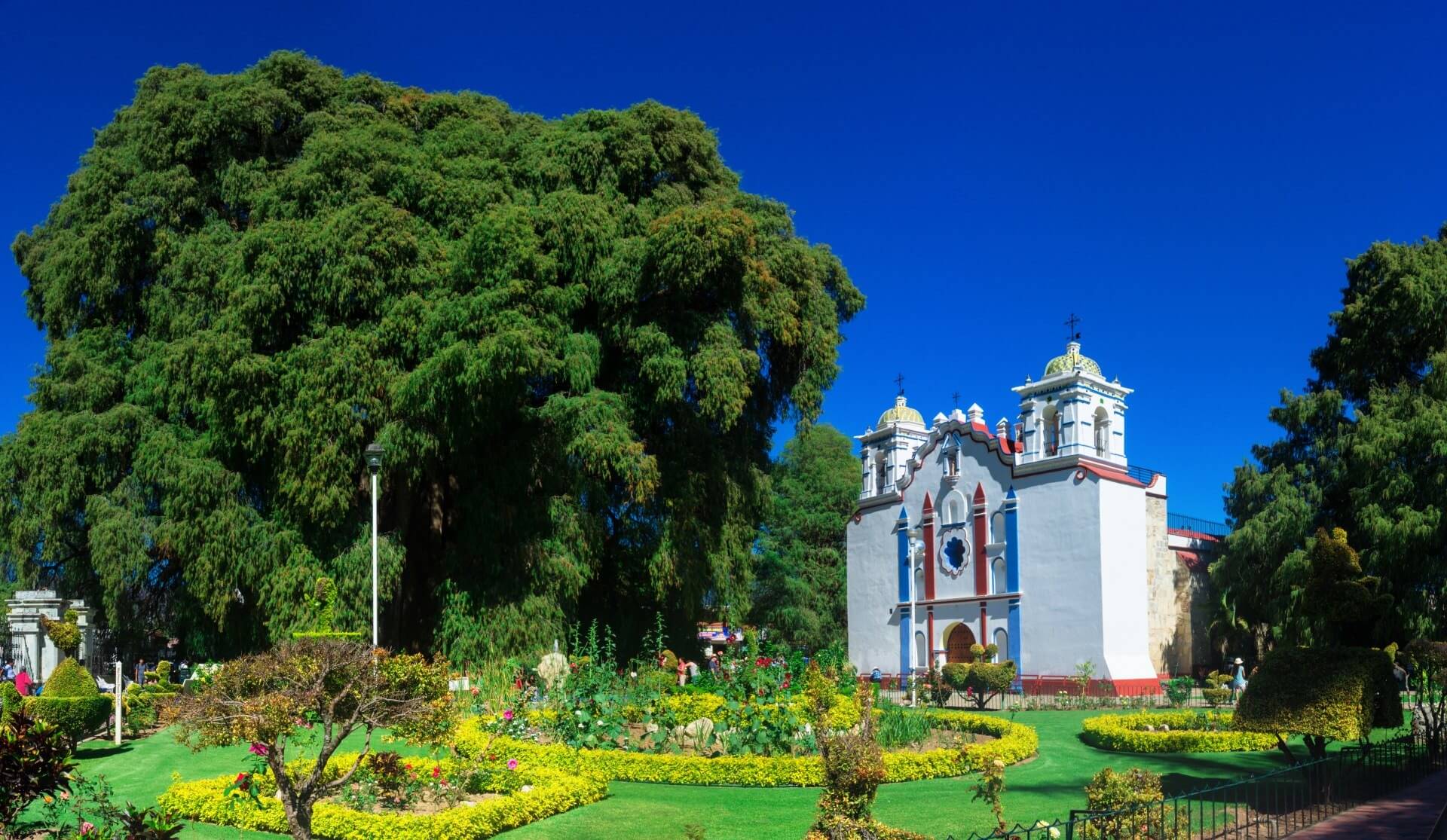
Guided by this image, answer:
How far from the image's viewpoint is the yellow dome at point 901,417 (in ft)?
127

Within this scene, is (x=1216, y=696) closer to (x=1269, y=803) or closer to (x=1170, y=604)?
(x=1170, y=604)

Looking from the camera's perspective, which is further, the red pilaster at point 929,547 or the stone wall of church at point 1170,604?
the red pilaster at point 929,547

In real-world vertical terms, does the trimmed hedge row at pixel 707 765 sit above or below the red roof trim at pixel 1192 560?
below

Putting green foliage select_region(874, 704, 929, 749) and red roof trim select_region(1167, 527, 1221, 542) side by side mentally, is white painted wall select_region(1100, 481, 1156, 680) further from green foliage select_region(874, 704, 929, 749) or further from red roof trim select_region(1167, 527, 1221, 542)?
green foliage select_region(874, 704, 929, 749)

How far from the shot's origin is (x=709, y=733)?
14070 mm

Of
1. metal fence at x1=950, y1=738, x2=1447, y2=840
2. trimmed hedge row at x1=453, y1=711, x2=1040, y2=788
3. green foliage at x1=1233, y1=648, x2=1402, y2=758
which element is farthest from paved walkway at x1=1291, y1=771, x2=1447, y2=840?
trimmed hedge row at x1=453, y1=711, x2=1040, y2=788

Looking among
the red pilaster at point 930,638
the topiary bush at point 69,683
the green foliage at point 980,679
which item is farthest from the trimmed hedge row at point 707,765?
the red pilaster at point 930,638

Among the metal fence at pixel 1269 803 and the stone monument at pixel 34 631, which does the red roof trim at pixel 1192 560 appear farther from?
the stone monument at pixel 34 631

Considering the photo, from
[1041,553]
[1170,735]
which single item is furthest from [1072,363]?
[1170,735]

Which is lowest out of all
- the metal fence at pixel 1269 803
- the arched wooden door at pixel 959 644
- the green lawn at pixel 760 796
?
the arched wooden door at pixel 959 644

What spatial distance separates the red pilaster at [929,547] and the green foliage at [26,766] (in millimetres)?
30966

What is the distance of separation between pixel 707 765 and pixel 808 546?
30791mm

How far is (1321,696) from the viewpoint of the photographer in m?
10.8

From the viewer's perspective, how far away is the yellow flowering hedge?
362 inches
